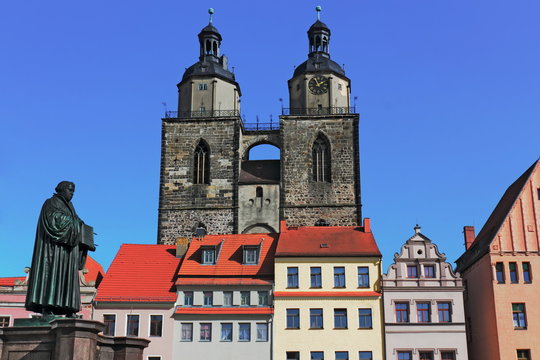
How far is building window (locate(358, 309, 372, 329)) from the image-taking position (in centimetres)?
3612

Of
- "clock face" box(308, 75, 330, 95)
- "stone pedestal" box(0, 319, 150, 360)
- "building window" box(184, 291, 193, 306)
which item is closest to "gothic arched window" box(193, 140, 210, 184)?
"clock face" box(308, 75, 330, 95)

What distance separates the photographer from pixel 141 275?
130 feet

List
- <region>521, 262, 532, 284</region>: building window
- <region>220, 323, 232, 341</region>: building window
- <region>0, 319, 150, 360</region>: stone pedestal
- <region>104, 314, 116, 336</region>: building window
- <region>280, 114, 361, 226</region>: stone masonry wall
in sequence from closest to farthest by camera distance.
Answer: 1. <region>0, 319, 150, 360</region>: stone pedestal
2. <region>220, 323, 232, 341</region>: building window
3. <region>521, 262, 532, 284</region>: building window
4. <region>104, 314, 116, 336</region>: building window
5. <region>280, 114, 361, 226</region>: stone masonry wall

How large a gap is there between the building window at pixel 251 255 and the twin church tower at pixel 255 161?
12.8 m

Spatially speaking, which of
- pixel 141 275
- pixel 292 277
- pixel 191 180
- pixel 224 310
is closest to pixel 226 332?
pixel 224 310

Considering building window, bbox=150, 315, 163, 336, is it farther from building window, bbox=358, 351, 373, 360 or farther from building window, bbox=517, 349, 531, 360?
building window, bbox=517, 349, 531, 360

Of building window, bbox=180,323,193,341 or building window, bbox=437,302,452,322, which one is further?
building window, bbox=180,323,193,341

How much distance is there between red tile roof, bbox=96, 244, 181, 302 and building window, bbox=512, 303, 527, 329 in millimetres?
16128

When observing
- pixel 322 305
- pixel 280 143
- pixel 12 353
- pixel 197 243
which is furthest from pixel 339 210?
pixel 12 353

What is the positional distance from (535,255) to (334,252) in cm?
959

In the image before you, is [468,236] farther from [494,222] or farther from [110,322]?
[110,322]

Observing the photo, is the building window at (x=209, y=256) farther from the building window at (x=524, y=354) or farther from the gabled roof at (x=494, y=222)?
the building window at (x=524, y=354)

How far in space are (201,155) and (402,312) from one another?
23.9 metres

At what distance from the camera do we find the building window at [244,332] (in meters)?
36.3
